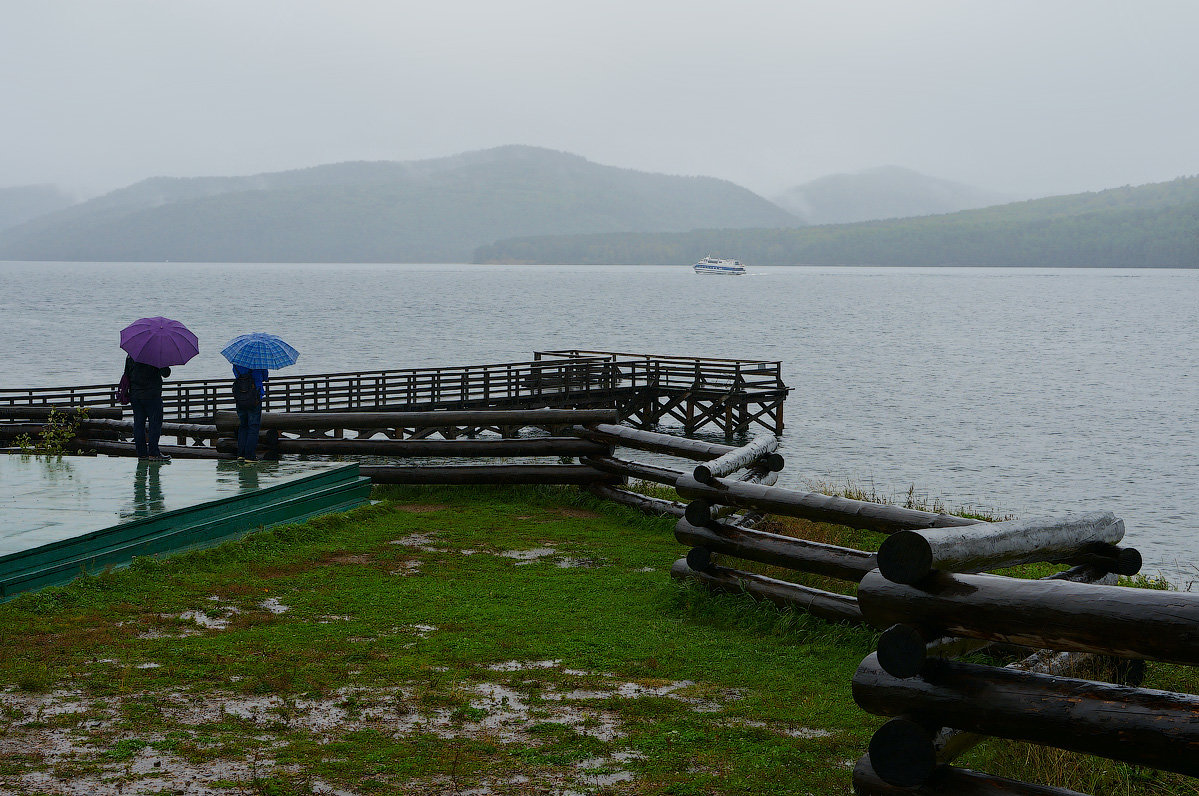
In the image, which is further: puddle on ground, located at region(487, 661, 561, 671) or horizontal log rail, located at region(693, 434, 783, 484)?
horizontal log rail, located at region(693, 434, 783, 484)

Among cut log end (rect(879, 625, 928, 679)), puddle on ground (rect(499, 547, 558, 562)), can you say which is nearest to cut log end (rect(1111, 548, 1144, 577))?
cut log end (rect(879, 625, 928, 679))

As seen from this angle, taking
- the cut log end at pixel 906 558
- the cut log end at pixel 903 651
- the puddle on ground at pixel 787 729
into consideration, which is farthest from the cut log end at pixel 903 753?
the puddle on ground at pixel 787 729

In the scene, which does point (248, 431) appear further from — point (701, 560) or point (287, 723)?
point (287, 723)

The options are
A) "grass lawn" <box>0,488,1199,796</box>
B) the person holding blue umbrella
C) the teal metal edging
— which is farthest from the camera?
the person holding blue umbrella

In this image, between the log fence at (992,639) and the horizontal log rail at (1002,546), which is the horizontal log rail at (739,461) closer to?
the log fence at (992,639)

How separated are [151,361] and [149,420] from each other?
1.00m

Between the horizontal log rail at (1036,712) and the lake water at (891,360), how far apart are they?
20063 mm

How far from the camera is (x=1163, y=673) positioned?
690 centimetres

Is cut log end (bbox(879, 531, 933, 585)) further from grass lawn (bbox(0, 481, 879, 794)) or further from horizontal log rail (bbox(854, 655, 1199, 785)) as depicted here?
grass lawn (bbox(0, 481, 879, 794))

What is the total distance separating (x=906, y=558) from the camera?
421cm

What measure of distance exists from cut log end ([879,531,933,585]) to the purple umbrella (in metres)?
11.3

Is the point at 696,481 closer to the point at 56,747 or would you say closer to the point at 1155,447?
the point at 56,747

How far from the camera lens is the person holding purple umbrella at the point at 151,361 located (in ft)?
44.6

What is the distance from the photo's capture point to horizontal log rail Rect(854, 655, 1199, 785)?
3566mm
